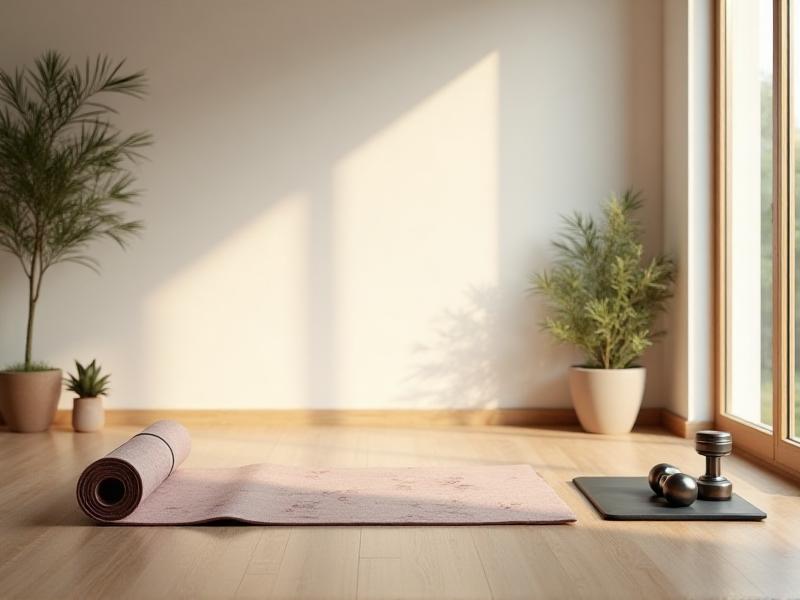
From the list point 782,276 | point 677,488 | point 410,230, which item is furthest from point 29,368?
point 782,276

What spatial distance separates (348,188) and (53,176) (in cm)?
146

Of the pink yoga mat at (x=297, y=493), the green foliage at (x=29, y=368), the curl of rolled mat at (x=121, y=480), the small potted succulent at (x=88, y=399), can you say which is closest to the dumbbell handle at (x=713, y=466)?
the pink yoga mat at (x=297, y=493)

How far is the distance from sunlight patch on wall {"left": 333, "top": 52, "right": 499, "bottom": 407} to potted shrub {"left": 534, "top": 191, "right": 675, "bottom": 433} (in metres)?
0.45

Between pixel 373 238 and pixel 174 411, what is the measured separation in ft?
4.49

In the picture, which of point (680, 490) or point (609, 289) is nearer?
point (680, 490)

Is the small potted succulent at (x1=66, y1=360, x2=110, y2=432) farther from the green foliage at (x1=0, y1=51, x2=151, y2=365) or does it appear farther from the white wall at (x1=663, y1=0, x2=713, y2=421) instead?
the white wall at (x1=663, y1=0, x2=713, y2=421)

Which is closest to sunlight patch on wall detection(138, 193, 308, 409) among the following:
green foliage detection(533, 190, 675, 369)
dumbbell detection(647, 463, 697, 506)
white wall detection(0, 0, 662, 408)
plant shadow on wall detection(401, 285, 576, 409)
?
white wall detection(0, 0, 662, 408)

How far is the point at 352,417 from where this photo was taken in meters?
5.29

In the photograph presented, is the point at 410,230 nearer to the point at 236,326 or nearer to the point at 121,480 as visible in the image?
the point at 236,326

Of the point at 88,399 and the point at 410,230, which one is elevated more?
the point at 410,230

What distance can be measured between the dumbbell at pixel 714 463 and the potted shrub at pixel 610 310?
5.07ft

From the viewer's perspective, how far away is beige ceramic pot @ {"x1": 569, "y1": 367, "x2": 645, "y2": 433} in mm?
4895

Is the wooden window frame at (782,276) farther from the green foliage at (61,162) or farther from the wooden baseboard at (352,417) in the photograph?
the green foliage at (61,162)

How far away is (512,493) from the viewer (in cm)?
348
